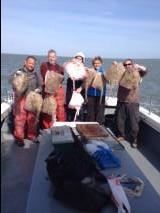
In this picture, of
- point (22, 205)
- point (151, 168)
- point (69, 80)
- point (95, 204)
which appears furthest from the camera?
point (69, 80)

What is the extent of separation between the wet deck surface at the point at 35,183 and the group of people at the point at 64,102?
36 cm

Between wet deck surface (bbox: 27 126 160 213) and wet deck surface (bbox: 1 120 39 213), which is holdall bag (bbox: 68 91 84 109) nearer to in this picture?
wet deck surface (bbox: 1 120 39 213)

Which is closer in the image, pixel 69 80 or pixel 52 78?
pixel 52 78

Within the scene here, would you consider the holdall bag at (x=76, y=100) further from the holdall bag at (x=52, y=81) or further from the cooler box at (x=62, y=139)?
the cooler box at (x=62, y=139)

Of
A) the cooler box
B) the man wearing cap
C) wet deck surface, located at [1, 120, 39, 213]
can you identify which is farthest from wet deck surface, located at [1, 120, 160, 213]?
the man wearing cap

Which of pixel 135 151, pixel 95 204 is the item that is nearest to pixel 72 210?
pixel 95 204

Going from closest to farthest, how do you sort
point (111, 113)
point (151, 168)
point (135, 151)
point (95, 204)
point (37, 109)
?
point (95, 204), point (151, 168), point (135, 151), point (37, 109), point (111, 113)

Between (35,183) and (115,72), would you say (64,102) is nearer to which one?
(115,72)

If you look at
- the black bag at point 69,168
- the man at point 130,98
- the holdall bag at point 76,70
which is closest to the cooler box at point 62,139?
the black bag at point 69,168

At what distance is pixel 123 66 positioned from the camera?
5883 mm

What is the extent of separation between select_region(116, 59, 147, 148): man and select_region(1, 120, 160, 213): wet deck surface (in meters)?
1.36

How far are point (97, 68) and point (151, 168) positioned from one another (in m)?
2.07

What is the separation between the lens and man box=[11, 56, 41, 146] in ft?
18.8

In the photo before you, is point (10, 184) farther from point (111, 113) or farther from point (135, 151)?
point (111, 113)
